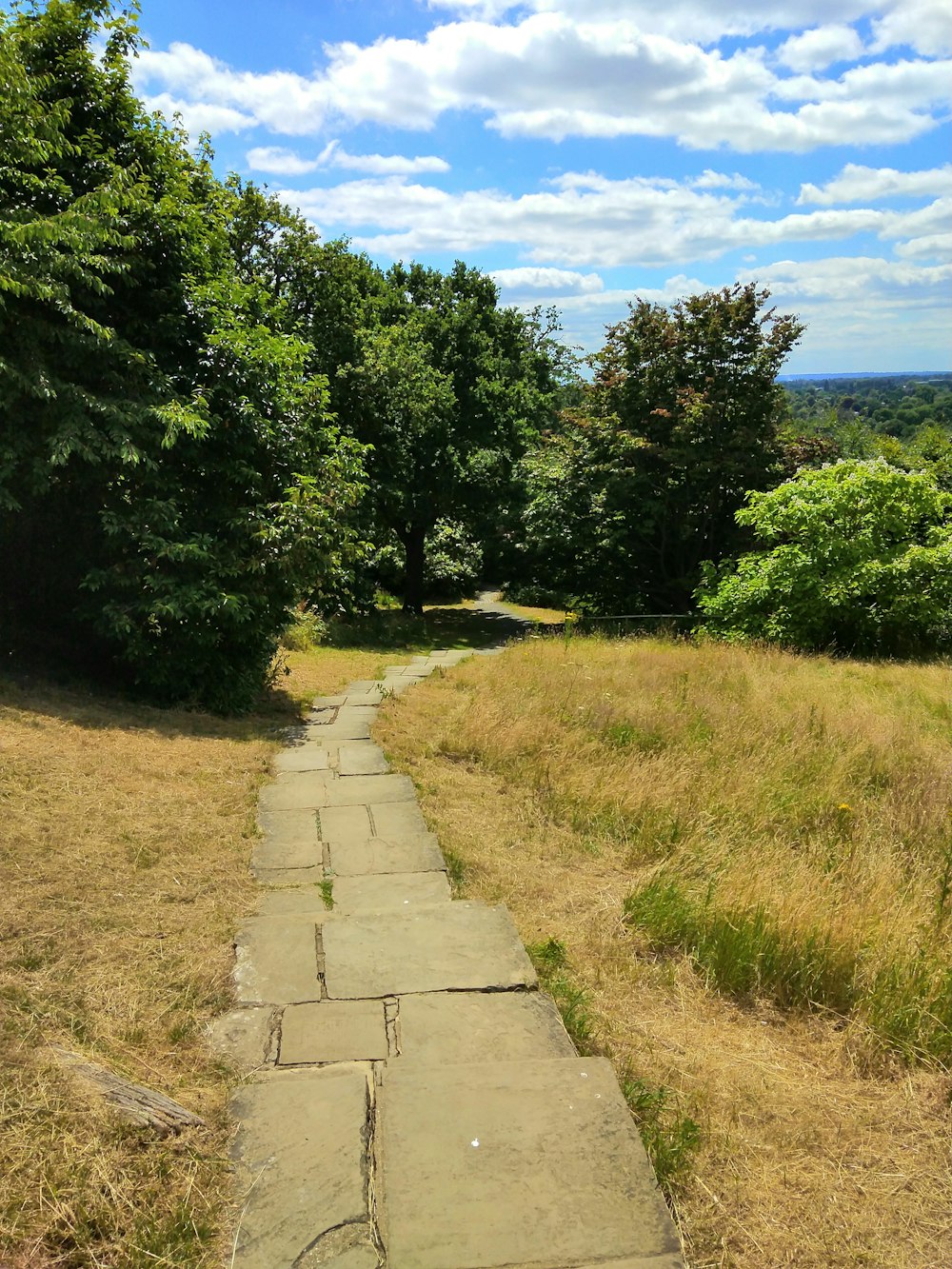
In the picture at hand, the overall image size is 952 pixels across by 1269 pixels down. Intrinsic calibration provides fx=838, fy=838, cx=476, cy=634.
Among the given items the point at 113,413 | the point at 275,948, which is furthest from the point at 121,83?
the point at 275,948

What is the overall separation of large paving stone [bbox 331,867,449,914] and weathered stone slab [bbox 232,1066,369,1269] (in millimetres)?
1259

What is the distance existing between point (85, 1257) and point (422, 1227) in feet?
2.41

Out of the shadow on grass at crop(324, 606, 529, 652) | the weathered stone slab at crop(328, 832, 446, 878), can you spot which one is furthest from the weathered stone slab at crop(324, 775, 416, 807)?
the shadow on grass at crop(324, 606, 529, 652)

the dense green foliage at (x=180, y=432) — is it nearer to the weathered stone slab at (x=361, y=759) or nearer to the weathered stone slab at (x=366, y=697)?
the weathered stone slab at (x=366, y=697)

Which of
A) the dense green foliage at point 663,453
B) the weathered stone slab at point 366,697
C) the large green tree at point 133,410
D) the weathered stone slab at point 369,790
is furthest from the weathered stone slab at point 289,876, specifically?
the dense green foliage at point 663,453

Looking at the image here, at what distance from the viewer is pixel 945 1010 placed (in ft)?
9.99

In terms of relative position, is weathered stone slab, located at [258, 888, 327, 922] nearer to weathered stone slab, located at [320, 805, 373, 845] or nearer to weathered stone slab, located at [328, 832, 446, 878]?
weathered stone slab, located at [328, 832, 446, 878]

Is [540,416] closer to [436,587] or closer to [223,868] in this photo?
[436,587]

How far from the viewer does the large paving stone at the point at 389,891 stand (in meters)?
3.77

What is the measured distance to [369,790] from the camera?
5461mm

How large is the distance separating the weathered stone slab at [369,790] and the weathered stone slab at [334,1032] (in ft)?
7.64

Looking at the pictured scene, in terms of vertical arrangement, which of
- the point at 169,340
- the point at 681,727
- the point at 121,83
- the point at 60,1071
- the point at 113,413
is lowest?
the point at 681,727

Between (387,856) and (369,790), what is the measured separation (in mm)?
1137

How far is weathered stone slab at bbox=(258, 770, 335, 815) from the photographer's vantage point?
509 centimetres
